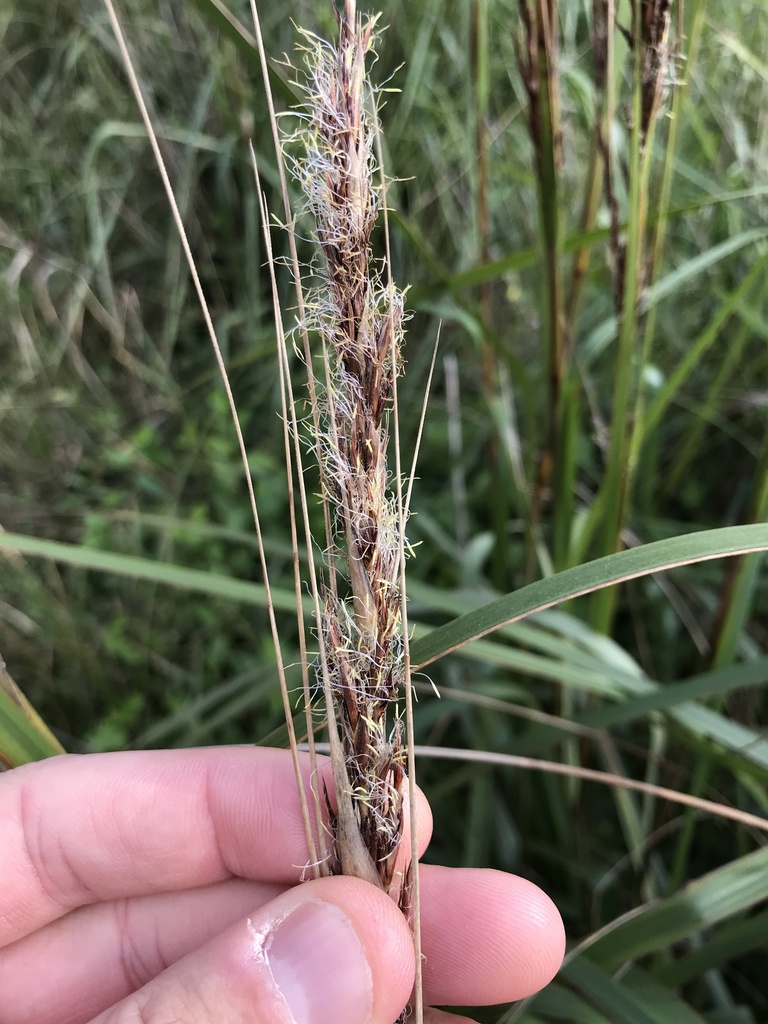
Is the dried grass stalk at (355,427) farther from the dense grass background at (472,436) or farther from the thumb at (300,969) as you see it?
the dense grass background at (472,436)

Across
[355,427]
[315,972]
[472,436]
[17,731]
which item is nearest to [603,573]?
[355,427]

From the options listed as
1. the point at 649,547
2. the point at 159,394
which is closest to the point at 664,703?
the point at 649,547

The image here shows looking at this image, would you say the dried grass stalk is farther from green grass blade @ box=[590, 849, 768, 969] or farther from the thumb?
green grass blade @ box=[590, 849, 768, 969]

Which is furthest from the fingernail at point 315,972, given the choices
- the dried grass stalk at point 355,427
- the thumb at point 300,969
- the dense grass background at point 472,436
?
the dense grass background at point 472,436

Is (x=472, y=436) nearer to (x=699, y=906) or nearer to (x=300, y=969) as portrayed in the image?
(x=699, y=906)

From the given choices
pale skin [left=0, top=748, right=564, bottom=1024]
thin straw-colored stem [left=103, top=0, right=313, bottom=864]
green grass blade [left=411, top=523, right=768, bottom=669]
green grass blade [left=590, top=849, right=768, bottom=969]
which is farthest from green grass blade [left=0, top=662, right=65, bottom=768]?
green grass blade [left=590, top=849, right=768, bottom=969]

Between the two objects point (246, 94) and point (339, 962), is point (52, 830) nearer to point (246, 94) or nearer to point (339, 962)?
point (339, 962)

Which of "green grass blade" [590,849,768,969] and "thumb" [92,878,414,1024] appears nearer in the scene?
"thumb" [92,878,414,1024]

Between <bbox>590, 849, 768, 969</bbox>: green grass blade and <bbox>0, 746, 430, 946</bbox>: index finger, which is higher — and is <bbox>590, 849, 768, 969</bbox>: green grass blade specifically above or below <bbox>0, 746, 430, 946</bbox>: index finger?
below
